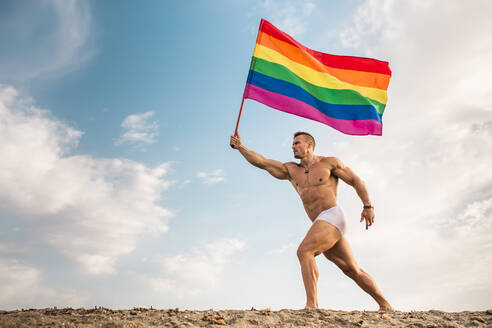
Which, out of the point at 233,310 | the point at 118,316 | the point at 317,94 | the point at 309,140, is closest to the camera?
the point at 118,316

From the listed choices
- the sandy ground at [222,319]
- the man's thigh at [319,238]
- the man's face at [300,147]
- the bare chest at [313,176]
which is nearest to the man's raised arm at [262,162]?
the bare chest at [313,176]

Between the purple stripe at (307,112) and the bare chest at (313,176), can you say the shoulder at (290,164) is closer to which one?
the bare chest at (313,176)

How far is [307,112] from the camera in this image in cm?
752

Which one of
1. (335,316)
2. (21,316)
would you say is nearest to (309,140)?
(335,316)

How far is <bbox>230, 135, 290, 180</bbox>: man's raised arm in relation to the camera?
7049 mm

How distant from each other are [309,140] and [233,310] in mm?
3007

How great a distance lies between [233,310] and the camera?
17.7 feet

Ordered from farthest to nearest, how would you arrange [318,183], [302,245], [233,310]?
1. [318,183]
2. [302,245]
3. [233,310]

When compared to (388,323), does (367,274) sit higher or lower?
higher

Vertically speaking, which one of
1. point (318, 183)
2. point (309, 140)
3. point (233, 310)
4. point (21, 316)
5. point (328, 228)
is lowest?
point (21, 316)

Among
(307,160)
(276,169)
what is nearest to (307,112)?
(307,160)

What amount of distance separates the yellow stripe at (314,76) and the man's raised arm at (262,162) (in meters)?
1.61

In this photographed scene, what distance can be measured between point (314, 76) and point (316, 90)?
0.28 meters

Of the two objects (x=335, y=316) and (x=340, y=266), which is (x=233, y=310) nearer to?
(x=335, y=316)
